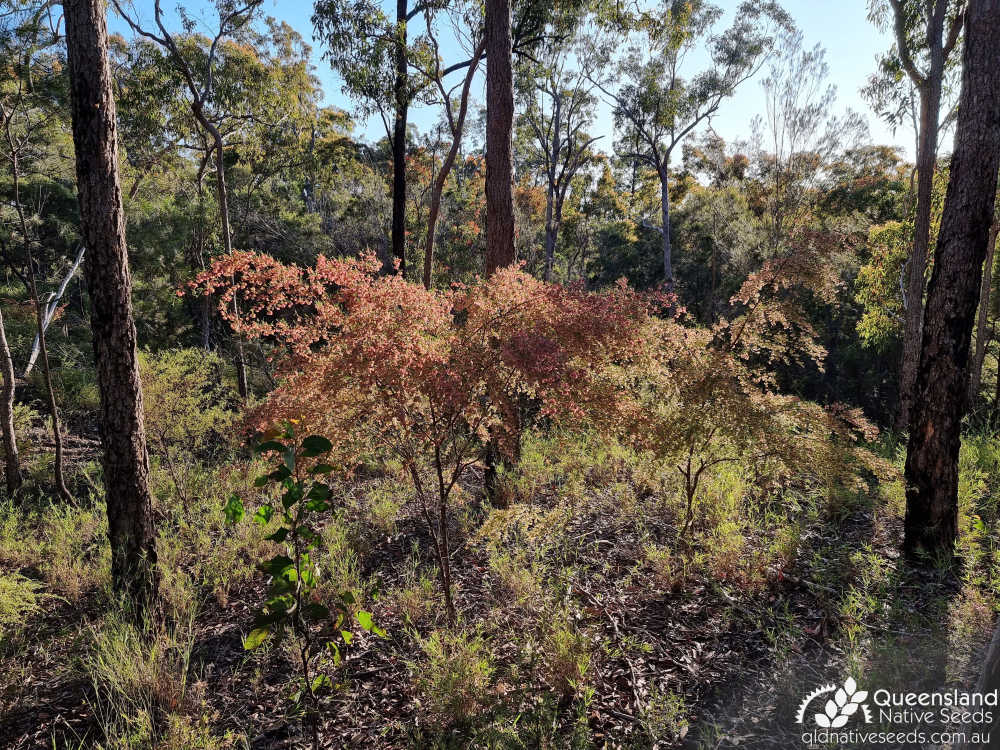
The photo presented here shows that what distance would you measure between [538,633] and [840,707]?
162cm

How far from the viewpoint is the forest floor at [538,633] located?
8.55 feet

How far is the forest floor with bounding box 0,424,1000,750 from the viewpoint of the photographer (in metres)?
2.61

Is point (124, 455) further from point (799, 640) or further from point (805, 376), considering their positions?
point (805, 376)

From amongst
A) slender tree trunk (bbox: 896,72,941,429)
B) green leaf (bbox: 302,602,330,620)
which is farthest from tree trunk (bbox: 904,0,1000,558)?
green leaf (bbox: 302,602,330,620)

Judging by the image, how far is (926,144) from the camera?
7.16m

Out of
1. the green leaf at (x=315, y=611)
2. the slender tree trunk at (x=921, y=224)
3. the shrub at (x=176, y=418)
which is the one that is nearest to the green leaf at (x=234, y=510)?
the green leaf at (x=315, y=611)

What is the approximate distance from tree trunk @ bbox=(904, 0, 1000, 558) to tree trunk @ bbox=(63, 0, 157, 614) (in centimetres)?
583

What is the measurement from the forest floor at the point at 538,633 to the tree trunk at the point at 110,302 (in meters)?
0.39

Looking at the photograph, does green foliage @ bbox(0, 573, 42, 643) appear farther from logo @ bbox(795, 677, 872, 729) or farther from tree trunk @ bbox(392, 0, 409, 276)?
tree trunk @ bbox(392, 0, 409, 276)

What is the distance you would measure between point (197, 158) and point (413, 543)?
1397cm

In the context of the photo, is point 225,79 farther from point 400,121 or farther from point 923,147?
point 923,147

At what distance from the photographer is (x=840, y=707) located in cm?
247

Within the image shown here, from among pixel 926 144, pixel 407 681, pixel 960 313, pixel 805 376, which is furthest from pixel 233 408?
pixel 805 376

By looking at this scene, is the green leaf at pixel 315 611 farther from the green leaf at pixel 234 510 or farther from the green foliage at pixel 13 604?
the green foliage at pixel 13 604
